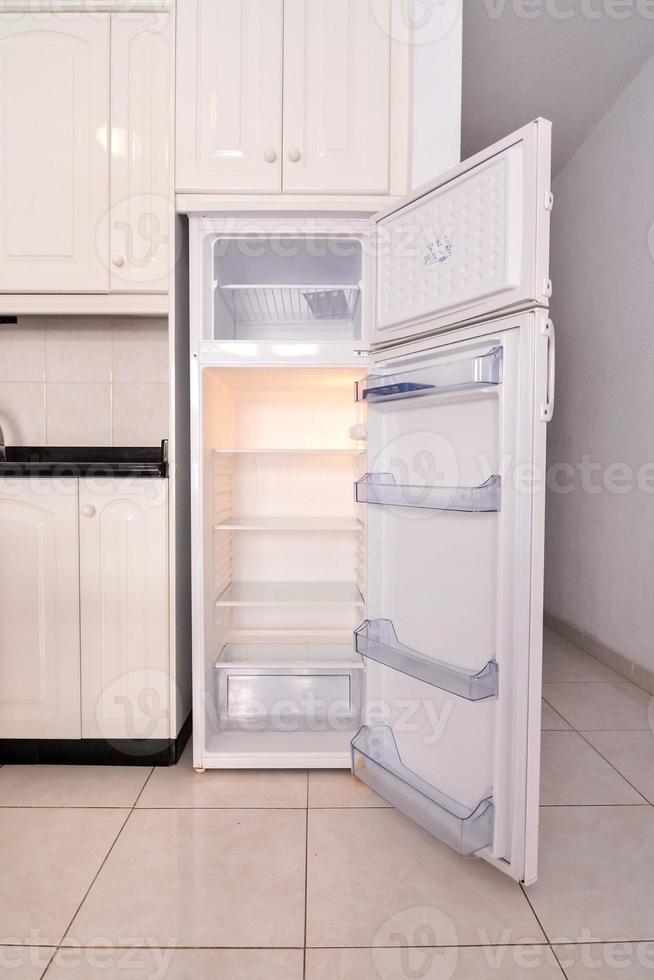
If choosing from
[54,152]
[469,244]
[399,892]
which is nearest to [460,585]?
[399,892]

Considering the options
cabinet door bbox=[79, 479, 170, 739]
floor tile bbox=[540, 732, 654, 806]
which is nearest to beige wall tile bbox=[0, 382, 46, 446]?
cabinet door bbox=[79, 479, 170, 739]

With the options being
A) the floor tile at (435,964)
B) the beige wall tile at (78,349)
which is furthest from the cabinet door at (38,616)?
the floor tile at (435,964)

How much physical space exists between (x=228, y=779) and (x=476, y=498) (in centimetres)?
114

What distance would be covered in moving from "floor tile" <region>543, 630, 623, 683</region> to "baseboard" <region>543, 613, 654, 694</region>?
25 mm

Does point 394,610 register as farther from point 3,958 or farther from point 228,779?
point 3,958

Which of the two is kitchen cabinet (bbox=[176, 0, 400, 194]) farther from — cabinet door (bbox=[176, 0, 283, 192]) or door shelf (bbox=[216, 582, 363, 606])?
door shelf (bbox=[216, 582, 363, 606])

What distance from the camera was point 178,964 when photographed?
1.10 meters

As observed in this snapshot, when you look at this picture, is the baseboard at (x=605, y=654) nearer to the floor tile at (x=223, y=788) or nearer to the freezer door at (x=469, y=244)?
the floor tile at (x=223, y=788)

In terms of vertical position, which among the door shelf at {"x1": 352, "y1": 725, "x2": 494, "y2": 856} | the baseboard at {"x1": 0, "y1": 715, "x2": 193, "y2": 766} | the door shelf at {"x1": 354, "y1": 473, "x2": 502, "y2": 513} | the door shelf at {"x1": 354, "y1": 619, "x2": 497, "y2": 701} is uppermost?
the door shelf at {"x1": 354, "y1": 473, "x2": 502, "y2": 513}

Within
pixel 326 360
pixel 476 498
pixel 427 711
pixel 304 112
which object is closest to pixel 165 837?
pixel 427 711

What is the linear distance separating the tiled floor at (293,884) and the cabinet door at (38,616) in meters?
0.21

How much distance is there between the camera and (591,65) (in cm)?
258

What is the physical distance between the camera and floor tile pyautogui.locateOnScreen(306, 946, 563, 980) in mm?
1087

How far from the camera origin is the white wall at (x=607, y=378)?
253 cm
